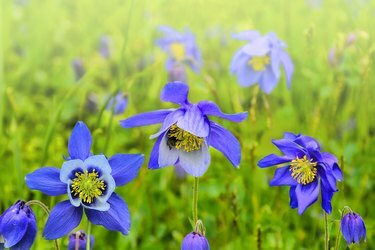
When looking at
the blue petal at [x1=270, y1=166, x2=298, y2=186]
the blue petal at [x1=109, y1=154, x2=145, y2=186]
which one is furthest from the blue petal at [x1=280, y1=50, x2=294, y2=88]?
the blue petal at [x1=109, y1=154, x2=145, y2=186]

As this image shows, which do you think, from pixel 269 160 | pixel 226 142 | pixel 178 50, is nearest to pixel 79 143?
pixel 226 142

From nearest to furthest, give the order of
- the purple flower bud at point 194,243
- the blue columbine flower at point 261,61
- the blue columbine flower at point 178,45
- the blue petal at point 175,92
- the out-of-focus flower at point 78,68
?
the purple flower bud at point 194,243 < the blue petal at point 175,92 < the blue columbine flower at point 261,61 < the blue columbine flower at point 178,45 < the out-of-focus flower at point 78,68

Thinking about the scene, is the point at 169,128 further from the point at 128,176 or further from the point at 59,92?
the point at 59,92

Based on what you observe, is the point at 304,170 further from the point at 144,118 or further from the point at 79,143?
the point at 79,143

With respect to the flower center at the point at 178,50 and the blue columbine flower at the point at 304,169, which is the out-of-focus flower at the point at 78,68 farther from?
the blue columbine flower at the point at 304,169

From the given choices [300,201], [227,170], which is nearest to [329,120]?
[227,170]

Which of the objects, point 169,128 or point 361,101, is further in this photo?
point 361,101

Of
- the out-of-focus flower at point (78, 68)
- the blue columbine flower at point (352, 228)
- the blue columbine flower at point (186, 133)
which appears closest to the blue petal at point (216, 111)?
the blue columbine flower at point (186, 133)
